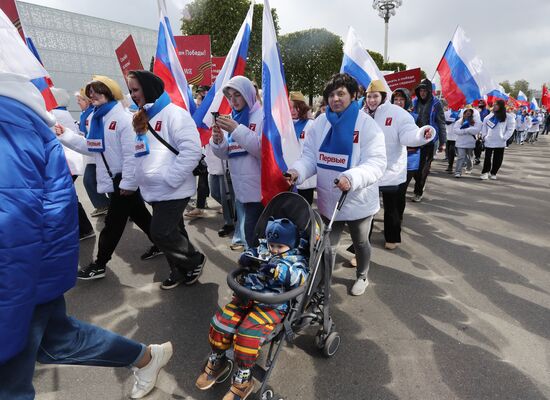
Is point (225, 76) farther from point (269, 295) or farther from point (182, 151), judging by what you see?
point (269, 295)

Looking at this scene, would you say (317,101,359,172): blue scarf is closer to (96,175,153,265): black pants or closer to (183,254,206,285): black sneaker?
(183,254,206,285): black sneaker

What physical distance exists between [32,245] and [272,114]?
6.39 ft

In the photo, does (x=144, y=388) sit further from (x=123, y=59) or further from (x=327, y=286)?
(x=123, y=59)

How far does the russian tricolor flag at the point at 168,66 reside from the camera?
4215 millimetres

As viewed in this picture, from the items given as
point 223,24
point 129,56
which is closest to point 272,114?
point 129,56

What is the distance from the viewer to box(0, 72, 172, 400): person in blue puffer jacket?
121 centimetres

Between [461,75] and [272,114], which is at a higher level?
[461,75]

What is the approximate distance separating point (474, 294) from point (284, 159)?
2.23 metres

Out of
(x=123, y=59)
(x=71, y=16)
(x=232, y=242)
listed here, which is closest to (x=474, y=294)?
(x=232, y=242)

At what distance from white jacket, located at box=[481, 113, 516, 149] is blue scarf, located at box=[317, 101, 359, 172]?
738 cm

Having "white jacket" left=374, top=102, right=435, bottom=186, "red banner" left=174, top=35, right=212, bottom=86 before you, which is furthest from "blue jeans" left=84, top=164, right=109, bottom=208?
"white jacket" left=374, top=102, right=435, bottom=186

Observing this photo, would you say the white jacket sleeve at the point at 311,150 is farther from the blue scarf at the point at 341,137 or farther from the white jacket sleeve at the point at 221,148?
the white jacket sleeve at the point at 221,148

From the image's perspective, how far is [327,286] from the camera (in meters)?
2.32

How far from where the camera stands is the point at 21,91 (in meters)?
1.32
